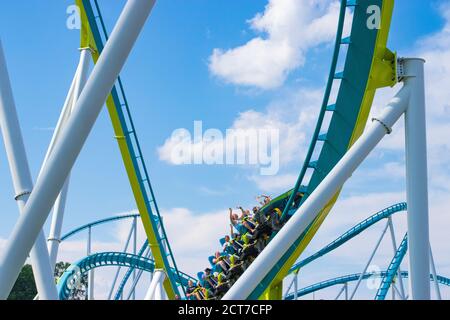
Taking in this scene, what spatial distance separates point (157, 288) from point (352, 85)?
4.18m

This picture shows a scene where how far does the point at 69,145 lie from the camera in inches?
121

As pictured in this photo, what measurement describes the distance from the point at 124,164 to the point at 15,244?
5.45 m

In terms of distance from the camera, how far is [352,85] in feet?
19.8

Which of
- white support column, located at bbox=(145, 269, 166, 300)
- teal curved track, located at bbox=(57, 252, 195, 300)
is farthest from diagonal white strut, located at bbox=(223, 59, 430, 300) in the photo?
teal curved track, located at bbox=(57, 252, 195, 300)

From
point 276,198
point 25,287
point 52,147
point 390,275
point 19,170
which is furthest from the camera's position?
point 25,287

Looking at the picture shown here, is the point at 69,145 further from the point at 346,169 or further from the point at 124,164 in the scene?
the point at 124,164

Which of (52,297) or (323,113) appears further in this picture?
(323,113)

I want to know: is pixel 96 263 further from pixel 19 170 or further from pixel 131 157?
pixel 19 170

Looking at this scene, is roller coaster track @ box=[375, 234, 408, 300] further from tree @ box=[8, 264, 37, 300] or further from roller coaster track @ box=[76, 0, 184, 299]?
tree @ box=[8, 264, 37, 300]

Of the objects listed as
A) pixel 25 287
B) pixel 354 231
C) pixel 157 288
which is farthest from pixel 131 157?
pixel 25 287

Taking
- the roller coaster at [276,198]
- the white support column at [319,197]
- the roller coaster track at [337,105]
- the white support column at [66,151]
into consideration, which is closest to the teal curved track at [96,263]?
the roller coaster at [276,198]
